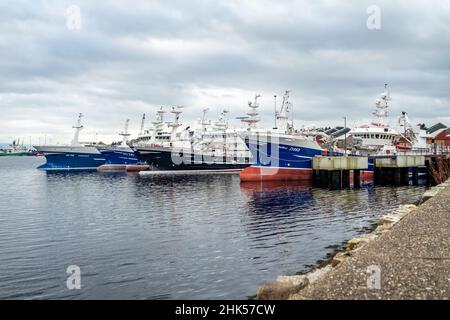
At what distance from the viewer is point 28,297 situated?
487 inches

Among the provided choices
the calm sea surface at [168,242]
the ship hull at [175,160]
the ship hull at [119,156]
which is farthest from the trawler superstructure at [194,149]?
the calm sea surface at [168,242]

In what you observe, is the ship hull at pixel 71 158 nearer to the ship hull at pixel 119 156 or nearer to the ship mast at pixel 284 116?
the ship hull at pixel 119 156

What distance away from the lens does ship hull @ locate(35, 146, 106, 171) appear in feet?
331

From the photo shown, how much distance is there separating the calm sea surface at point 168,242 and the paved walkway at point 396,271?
3.86 meters

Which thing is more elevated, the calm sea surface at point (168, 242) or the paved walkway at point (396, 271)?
the paved walkway at point (396, 271)

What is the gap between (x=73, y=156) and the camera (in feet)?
334

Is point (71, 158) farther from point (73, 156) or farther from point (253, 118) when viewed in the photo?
point (253, 118)

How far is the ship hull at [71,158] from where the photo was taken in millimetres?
100875

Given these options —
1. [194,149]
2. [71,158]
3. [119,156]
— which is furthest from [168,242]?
[71,158]

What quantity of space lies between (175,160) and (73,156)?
35.5m

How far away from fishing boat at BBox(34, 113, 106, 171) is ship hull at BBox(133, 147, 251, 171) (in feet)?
91.5

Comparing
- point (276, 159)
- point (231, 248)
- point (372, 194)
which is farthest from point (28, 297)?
point (276, 159)
